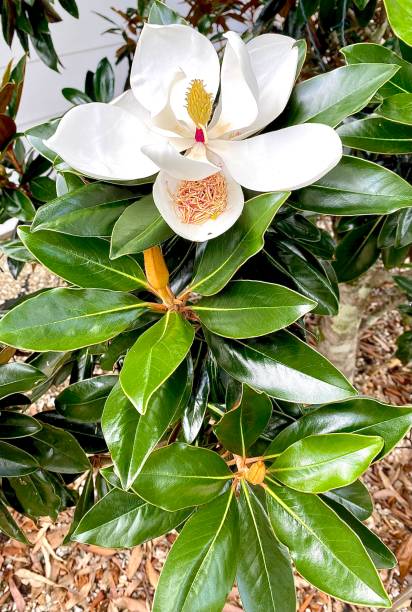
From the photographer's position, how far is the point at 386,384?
6.12 feet

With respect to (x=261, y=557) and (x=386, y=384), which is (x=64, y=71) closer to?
(x=386, y=384)

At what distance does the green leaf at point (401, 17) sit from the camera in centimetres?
54

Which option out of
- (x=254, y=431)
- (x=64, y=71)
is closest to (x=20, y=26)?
(x=254, y=431)

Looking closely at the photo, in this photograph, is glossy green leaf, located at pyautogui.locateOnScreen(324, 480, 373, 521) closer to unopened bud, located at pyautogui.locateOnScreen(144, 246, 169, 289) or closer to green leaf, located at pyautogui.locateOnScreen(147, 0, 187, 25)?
unopened bud, located at pyautogui.locateOnScreen(144, 246, 169, 289)

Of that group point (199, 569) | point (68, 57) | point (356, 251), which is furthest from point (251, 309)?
point (68, 57)

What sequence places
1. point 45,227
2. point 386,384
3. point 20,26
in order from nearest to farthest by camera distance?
point 45,227 < point 20,26 < point 386,384

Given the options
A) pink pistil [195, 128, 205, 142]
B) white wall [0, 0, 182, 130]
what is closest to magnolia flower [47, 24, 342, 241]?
pink pistil [195, 128, 205, 142]

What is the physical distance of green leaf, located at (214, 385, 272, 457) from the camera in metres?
0.51

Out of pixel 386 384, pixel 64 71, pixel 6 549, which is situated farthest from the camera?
pixel 64 71

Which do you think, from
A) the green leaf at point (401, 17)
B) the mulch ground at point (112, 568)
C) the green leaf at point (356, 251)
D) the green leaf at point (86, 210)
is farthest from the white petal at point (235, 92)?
the mulch ground at point (112, 568)

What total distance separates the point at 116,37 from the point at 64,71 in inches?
13.8

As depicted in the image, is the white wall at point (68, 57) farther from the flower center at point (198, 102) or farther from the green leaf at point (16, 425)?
the flower center at point (198, 102)

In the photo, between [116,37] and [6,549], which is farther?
[116,37]

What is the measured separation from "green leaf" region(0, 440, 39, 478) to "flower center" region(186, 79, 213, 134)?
0.49 metres
